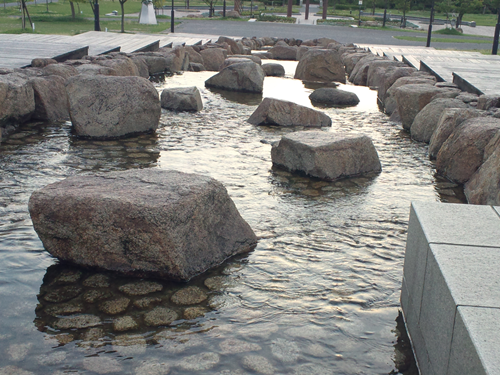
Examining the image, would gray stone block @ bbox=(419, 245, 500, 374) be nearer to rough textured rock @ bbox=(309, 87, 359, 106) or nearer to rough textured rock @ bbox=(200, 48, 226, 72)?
rough textured rock @ bbox=(309, 87, 359, 106)

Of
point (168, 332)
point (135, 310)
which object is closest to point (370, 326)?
point (168, 332)

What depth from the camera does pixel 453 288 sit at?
95.3 inches

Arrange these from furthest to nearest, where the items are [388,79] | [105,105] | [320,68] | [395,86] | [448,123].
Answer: [320,68] → [388,79] → [395,86] → [105,105] → [448,123]

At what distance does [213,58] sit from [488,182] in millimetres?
11908

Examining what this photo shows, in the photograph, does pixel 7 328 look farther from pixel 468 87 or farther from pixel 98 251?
pixel 468 87

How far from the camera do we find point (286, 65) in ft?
59.1

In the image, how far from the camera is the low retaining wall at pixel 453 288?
2150mm

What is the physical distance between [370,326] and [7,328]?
2154 mm

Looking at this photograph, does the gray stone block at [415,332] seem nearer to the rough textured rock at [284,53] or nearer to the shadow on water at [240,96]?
the shadow on water at [240,96]

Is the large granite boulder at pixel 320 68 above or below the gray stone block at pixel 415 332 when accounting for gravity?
above

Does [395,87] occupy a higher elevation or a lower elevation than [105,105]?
higher

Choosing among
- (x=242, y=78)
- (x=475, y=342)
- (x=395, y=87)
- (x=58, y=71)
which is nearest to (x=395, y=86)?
(x=395, y=87)

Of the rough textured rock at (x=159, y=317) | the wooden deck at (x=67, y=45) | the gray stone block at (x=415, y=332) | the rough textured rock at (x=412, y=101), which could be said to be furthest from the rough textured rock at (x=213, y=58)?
the gray stone block at (x=415, y=332)

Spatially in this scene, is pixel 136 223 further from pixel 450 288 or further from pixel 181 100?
pixel 181 100
